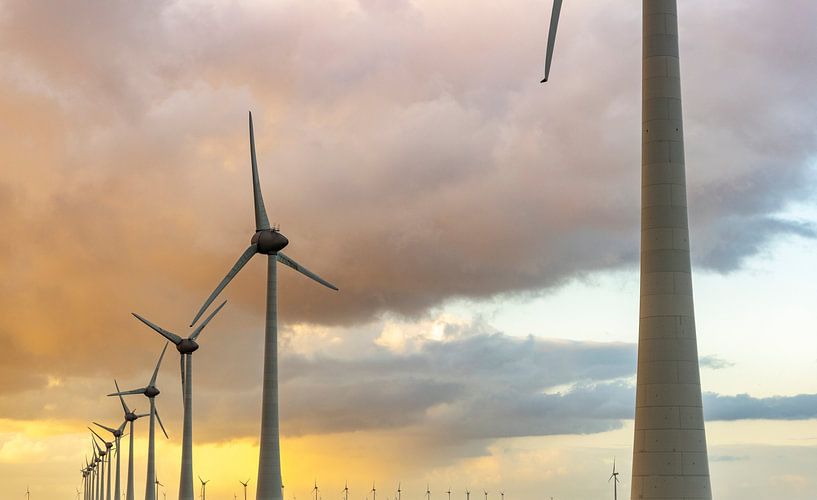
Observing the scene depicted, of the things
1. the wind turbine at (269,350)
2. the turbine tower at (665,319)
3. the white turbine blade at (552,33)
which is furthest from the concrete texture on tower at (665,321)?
the wind turbine at (269,350)

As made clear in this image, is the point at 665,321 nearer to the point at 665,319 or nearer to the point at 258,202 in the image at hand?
the point at 665,319

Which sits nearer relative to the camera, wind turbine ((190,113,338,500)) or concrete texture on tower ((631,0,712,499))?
concrete texture on tower ((631,0,712,499))

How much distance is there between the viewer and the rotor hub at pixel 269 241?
14638 cm

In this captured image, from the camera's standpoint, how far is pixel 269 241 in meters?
146

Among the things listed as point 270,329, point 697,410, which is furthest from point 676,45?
point 270,329

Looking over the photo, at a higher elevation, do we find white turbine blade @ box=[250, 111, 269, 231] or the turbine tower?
white turbine blade @ box=[250, 111, 269, 231]

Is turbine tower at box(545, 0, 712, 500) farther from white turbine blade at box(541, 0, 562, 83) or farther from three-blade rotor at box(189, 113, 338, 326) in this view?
three-blade rotor at box(189, 113, 338, 326)

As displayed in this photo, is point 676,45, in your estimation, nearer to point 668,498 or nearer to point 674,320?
point 674,320

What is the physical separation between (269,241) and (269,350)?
14.5 meters

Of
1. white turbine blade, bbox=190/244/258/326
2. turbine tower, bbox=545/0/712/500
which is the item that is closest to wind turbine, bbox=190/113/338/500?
white turbine blade, bbox=190/244/258/326

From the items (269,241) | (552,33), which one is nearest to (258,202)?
(269,241)

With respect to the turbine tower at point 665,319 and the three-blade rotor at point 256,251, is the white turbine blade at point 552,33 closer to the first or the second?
the turbine tower at point 665,319

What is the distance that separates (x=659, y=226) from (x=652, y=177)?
125 inches

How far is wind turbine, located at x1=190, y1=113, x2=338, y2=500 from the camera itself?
5364 inches
